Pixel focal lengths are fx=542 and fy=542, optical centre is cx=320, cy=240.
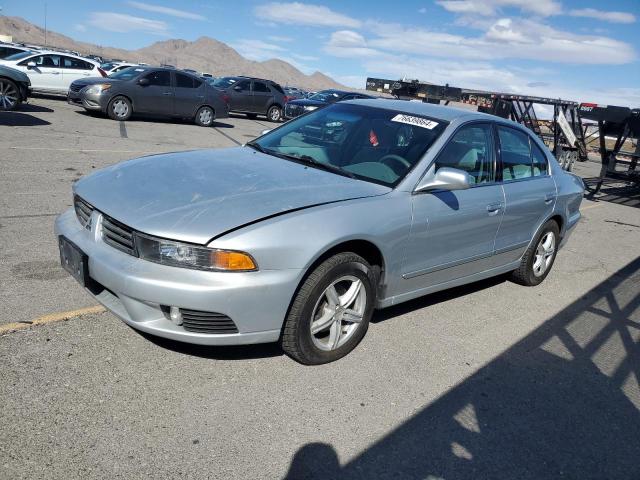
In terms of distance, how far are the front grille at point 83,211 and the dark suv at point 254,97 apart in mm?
18389

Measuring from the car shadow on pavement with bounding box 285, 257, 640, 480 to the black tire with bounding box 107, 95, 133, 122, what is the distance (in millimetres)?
13035

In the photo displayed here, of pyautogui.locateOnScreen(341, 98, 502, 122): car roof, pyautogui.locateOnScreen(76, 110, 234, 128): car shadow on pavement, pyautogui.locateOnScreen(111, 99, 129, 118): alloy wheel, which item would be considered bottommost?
pyautogui.locateOnScreen(76, 110, 234, 128): car shadow on pavement

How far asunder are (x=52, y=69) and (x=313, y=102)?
8328 mm

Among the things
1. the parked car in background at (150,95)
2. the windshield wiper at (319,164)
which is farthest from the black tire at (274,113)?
the windshield wiper at (319,164)

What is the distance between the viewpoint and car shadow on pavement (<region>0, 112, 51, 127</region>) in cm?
1139

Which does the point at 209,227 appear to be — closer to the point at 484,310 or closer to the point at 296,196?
the point at 296,196

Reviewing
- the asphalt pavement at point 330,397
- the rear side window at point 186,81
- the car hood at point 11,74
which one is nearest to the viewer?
the asphalt pavement at point 330,397

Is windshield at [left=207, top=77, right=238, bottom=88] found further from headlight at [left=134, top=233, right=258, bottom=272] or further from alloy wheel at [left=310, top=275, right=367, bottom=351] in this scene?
headlight at [left=134, top=233, right=258, bottom=272]

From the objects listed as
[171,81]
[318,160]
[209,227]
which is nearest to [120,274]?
[209,227]

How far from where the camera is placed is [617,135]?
11734 millimetres

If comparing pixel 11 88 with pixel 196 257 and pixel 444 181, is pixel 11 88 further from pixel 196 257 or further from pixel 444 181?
pixel 444 181

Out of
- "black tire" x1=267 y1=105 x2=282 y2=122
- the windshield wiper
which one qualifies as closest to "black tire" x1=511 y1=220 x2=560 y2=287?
the windshield wiper

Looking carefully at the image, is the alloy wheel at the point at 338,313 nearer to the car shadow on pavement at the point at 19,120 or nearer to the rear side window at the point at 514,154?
the rear side window at the point at 514,154

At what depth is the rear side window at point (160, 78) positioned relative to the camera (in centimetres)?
1503
